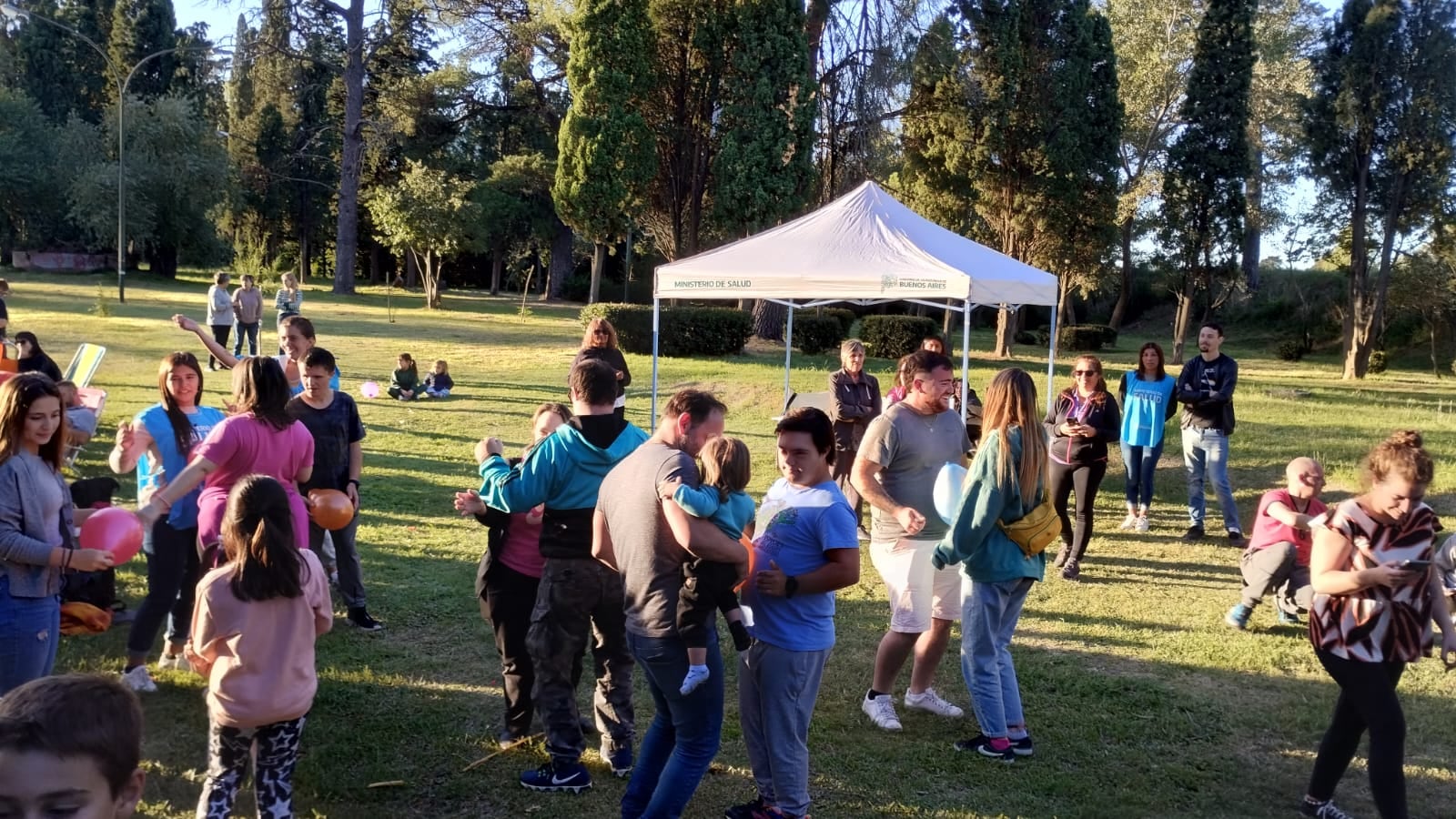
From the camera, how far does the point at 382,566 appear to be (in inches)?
276

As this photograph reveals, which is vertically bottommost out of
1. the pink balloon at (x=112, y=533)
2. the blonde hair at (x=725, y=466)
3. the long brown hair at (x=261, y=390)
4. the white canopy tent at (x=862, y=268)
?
the pink balloon at (x=112, y=533)

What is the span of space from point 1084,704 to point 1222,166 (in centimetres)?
2489

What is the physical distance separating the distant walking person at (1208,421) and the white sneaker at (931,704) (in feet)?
15.0

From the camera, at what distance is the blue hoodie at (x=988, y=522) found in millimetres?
4090

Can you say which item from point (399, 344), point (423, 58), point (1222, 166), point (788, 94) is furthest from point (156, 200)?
point (1222, 166)

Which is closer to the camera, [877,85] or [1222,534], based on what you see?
[1222,534]

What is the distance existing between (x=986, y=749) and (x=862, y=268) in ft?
21.0

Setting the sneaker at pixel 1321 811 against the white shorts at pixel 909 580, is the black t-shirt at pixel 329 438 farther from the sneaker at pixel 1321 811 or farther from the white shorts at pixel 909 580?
the sneaker at pixel 1321 811

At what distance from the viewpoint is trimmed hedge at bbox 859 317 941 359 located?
23219mm

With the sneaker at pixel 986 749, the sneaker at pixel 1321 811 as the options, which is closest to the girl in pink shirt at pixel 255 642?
the sneaker at pixel 986 749

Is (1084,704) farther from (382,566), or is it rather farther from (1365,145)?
(1365,145)

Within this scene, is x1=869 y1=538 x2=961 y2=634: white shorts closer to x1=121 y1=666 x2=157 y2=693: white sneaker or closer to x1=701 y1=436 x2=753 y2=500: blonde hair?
x1=701 y1=436 x2=753 y2=500: blonde hair

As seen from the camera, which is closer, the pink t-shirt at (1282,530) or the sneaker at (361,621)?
the sneaker at (361,621)

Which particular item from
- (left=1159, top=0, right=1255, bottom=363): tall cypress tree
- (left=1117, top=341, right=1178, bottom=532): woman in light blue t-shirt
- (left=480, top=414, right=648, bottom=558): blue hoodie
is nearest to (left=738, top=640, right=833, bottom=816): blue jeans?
(left=480, top=414, right=648, bottom=558): blue hoodie
